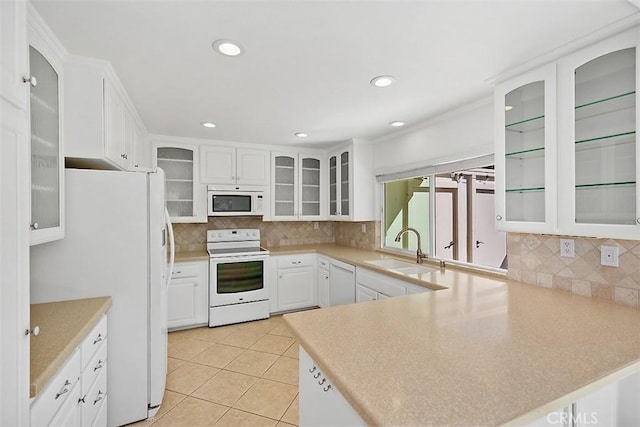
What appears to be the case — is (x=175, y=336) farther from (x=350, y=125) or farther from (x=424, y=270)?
(x=350, y=125)

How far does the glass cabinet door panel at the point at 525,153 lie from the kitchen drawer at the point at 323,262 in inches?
86.7

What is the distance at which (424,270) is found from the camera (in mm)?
2723

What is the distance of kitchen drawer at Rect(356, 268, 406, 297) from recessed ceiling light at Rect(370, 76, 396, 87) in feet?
5.04

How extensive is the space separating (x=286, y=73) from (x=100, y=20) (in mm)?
956

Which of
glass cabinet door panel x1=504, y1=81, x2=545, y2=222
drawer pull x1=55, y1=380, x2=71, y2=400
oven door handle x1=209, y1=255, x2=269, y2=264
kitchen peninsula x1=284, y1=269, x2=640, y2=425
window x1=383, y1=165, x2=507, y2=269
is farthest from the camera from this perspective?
oven door handle x1=209, y1=255, x2=269, y2=264

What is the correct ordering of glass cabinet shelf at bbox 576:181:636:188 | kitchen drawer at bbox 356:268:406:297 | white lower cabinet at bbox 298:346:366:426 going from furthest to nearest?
kitchen drawer at bbox 356:268:406:297 < glass cabinet shelf at bbox 576:181:636:188 < white lower cabinet at bbox 298:346:366:426

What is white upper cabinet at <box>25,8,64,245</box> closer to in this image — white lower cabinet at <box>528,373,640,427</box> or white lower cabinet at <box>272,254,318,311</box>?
white lower cabinet at <box>528,373,640,427</box>

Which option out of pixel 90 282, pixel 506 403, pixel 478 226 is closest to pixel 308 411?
pixel 506 403

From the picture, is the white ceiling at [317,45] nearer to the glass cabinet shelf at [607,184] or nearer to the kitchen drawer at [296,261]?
the glass cabinet shelf at [607,184]

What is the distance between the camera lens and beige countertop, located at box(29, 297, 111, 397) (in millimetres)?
1011

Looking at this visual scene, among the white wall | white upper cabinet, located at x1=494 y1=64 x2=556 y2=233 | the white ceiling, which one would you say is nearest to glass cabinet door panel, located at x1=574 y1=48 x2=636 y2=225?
white upper cabinet, located at x1=494 y1=64 x2=556 y2=233

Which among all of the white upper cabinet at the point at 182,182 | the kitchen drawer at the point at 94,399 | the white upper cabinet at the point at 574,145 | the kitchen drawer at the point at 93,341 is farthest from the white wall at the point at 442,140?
the kitchen drawer at the point at 94,399

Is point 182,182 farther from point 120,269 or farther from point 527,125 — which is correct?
point 527,125

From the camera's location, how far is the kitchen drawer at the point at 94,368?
→ 4.57ft
